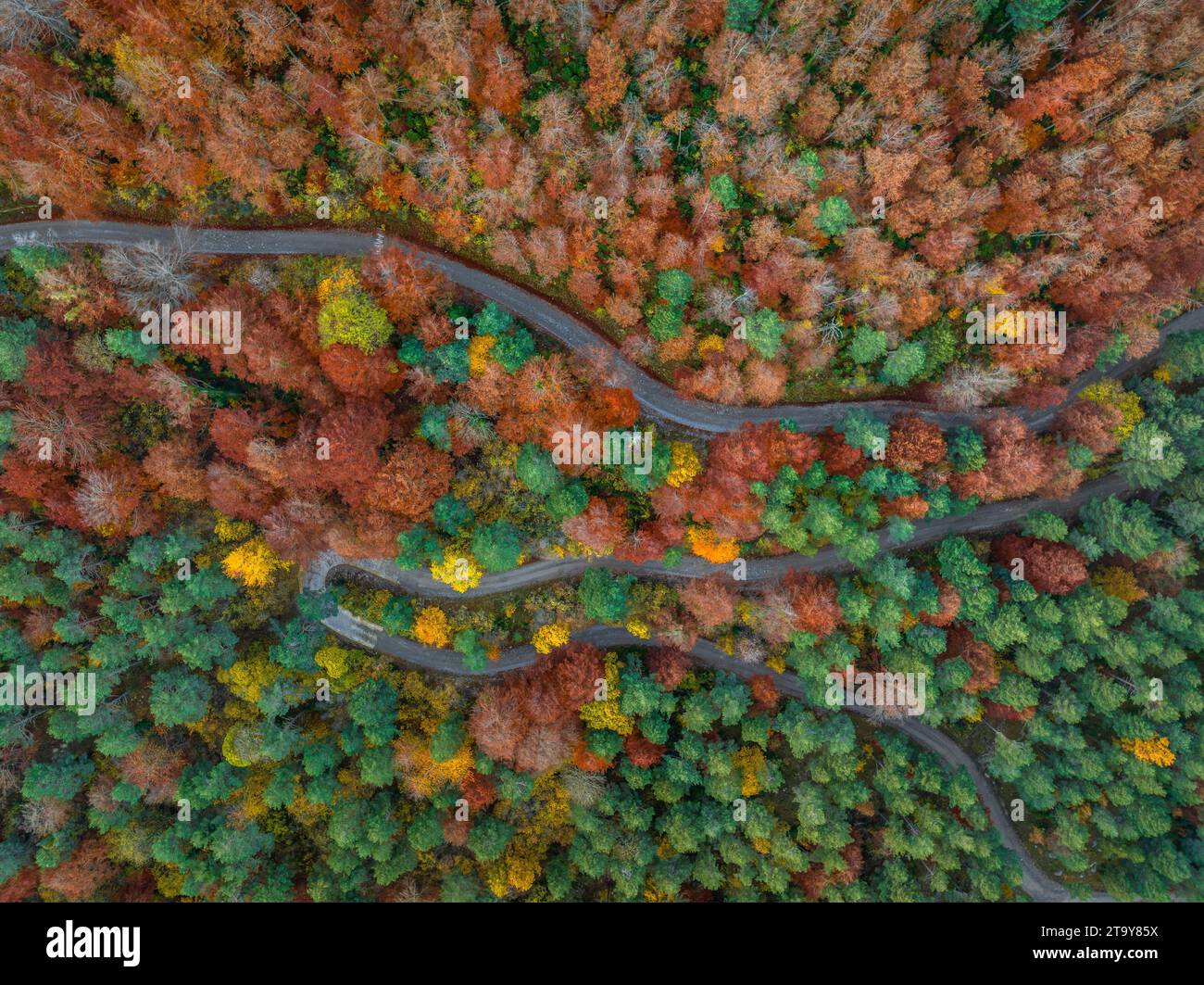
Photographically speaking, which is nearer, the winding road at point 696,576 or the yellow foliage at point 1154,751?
the yellow foliage at point 1154,751

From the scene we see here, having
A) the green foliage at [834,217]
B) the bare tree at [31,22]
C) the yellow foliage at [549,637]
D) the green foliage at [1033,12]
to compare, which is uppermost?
the green foliage at [1033,12]

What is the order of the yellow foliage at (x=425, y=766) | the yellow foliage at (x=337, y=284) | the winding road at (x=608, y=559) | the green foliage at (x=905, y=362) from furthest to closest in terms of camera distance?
1. the yellow foliage at (x=425, y=766)
2. the winding road at (x=608, y=559)
3. the green foliage at (x=905, y=362)
4. the yellow foliage at (x=337, y=284)

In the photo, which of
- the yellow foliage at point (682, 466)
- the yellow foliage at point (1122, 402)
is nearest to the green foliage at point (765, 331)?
the yellow foliage at point (682, 466)

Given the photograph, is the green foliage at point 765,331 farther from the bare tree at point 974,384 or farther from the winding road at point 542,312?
the bare tree at point 974,384

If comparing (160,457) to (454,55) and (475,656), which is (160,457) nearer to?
(475,656)

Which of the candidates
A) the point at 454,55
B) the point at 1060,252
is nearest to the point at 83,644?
the point at 454,55

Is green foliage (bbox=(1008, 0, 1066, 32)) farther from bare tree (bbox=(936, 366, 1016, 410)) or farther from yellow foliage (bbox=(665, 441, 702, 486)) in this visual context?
yellow foliage (bbox=(665, 441, 702, 486))

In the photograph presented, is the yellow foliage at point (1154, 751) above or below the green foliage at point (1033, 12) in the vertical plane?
below
